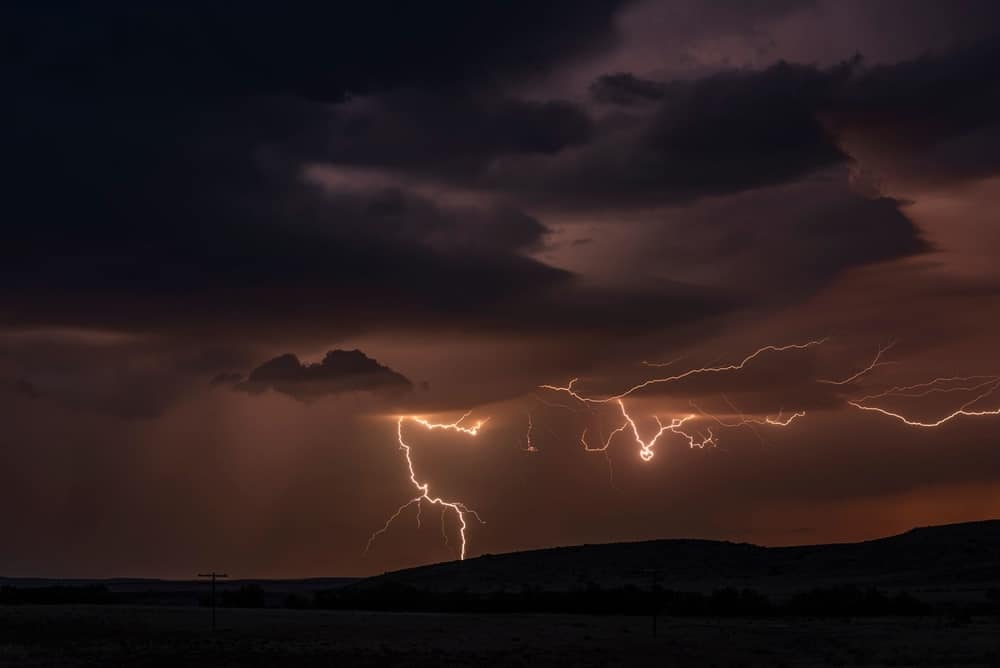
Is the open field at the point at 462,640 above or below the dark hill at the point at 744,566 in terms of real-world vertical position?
below

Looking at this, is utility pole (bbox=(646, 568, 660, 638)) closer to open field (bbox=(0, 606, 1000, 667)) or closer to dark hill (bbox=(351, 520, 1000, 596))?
open field (bbox=(0, 606, 1000, 667))

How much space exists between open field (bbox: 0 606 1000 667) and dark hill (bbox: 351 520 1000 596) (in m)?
42.3

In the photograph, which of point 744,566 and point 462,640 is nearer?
point 462,640

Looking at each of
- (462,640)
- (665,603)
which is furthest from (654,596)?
(665,603)

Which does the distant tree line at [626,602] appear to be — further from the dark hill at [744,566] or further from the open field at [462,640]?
the dark hill at [744,566]

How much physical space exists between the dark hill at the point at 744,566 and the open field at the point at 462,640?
139 ft

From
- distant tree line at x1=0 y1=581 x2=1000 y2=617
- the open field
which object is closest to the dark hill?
distant tree line at x1=0 y1=581 x2=1000 y2=617

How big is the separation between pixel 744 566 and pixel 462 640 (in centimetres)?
8619

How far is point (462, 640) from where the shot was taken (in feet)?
208

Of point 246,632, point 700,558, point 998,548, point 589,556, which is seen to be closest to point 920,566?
point 998,548

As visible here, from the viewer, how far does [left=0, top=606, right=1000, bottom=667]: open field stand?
53.4 m

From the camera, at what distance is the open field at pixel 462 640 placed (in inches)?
2103

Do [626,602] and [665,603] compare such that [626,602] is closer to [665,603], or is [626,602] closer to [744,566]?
[665,603]

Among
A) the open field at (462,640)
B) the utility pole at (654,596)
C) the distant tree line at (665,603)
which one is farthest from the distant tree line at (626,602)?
the open field at (462,640)
